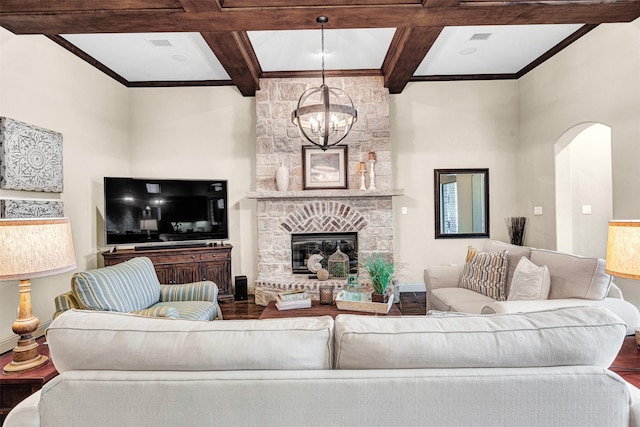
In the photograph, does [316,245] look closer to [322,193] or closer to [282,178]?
[322,193]

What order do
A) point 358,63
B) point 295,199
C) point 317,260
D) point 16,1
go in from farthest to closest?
point 295,199
point 358,63
point 317,260
point 16,1

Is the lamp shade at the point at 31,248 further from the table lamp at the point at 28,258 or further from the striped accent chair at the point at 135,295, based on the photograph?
the striped accent chair at the point at 135,295

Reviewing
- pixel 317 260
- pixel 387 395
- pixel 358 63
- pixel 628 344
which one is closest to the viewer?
pixel 387 395

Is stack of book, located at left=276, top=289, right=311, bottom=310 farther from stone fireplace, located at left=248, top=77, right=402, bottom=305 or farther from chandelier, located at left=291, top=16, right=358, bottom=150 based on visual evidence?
stone fireplace, located at left=248, top=77, right=402, bottom=305

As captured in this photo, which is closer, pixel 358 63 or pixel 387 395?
pixel 387 395

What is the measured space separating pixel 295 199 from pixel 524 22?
3196 millimetres

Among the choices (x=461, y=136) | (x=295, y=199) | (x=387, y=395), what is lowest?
(x=387, y=395)

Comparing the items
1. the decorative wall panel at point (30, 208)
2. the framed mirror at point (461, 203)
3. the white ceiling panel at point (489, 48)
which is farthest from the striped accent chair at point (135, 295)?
the white ceiling panel at point (489, 48)

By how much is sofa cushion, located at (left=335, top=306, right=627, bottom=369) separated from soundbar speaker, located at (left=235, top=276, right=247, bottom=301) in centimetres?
405

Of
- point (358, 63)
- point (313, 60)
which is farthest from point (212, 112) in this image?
point (358, 63)

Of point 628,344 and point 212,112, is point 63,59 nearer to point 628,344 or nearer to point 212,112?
point 212,112

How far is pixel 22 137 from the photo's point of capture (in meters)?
3.18

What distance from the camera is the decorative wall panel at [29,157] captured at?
3010 millimetres

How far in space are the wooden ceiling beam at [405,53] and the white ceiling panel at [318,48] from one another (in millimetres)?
100
